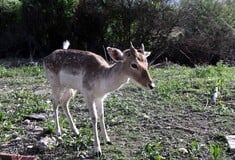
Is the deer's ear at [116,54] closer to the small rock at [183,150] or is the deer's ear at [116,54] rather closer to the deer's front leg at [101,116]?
the deer's front leg at [101,116]

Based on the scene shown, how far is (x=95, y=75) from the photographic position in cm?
746

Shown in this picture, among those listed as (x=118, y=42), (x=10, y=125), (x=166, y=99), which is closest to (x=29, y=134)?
(x=10, y=125)

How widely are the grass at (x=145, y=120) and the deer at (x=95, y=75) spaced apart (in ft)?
1.25

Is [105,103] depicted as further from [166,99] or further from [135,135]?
A: [135,135]

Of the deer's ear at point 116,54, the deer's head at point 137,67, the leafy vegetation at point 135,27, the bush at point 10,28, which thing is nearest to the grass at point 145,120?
the deer's head at point 137,67

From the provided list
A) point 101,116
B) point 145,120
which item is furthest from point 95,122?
point 145,120

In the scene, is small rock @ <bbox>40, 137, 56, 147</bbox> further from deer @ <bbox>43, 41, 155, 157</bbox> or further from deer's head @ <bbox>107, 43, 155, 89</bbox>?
deer's head @ <bbox>107, 43, 155, 89</bbox>

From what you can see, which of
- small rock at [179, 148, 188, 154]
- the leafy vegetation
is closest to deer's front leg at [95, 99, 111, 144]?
small rock at [179, 148, 188, 154]

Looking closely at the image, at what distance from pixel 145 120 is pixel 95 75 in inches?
62.5

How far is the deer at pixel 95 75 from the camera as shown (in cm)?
710

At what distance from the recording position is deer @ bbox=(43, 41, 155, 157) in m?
7.10

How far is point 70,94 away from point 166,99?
7.16ft

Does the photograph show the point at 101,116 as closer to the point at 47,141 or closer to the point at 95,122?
the point at 95,122

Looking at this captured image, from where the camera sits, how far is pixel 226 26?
56.2ft
